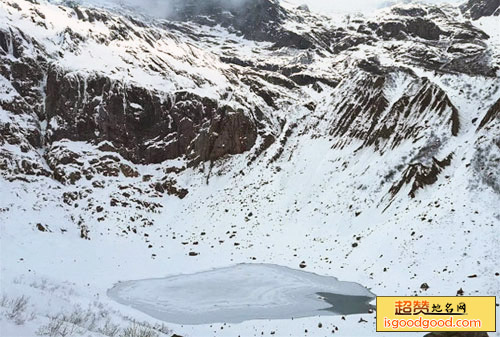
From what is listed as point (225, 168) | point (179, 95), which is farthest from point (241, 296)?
point (179, 95)

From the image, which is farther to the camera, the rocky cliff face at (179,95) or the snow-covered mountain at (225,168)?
the rocky cliff face at (179,95)

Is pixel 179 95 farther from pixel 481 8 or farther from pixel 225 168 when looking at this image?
pixel 481 8

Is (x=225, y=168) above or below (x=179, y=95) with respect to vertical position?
below

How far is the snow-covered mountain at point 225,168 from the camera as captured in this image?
22.3 meters

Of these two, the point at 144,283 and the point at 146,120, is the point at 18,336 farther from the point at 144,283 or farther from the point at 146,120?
the point at 146,120

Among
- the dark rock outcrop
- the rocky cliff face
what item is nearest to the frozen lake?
the rocky cliff face

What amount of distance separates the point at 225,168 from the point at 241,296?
40797mm

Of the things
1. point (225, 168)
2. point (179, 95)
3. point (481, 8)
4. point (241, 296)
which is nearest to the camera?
point (241, 296)

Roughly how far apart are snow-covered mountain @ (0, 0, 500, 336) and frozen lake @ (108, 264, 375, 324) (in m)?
1.33

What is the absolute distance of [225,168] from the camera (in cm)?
6262

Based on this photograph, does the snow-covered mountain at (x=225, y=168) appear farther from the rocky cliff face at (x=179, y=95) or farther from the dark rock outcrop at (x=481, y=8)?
the dark rock outcrop at (x=481, y=8)

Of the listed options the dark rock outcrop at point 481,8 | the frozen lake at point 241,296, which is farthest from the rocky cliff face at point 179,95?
the dark rock outcrop at point 481,8

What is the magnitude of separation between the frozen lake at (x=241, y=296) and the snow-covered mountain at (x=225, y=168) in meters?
1.33

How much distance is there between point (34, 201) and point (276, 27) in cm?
10737
